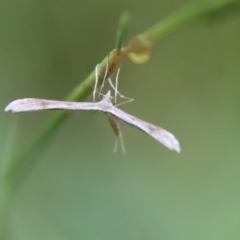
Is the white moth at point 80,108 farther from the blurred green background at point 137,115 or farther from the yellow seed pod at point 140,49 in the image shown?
the blurred green background at point 137,115

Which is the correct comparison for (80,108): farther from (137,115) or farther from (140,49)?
(137,115)

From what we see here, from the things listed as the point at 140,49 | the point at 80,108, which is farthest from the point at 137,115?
the point at 140,49

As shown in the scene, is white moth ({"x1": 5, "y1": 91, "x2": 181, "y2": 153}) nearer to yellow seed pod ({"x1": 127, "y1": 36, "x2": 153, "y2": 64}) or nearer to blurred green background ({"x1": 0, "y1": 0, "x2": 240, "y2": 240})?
yellow seed pod ({"x1": 127, "y1": 36, "x2": 153, "y2": 64})

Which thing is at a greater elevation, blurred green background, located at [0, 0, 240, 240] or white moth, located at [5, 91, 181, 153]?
blurred green background, located at [0, 0, 240, 240]

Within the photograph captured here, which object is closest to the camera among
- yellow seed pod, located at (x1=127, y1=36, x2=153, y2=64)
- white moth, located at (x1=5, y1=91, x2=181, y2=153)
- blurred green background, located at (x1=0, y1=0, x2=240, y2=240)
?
yellow seed pod, located at (x1=127, y1=36, x2=153, y2=64)

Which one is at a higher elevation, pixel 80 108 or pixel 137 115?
pixel 137 115

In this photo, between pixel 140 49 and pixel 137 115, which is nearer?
pixel 140 49

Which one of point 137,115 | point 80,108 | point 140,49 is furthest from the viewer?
point 137,115

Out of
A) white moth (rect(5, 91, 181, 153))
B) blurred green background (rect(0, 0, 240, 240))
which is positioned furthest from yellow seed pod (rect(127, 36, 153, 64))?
blurred green background (rect(0, 0, 240, 240))

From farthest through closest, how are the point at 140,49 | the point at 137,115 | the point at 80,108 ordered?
the point at 137,115, the point at 80,108, the point at 140,49
